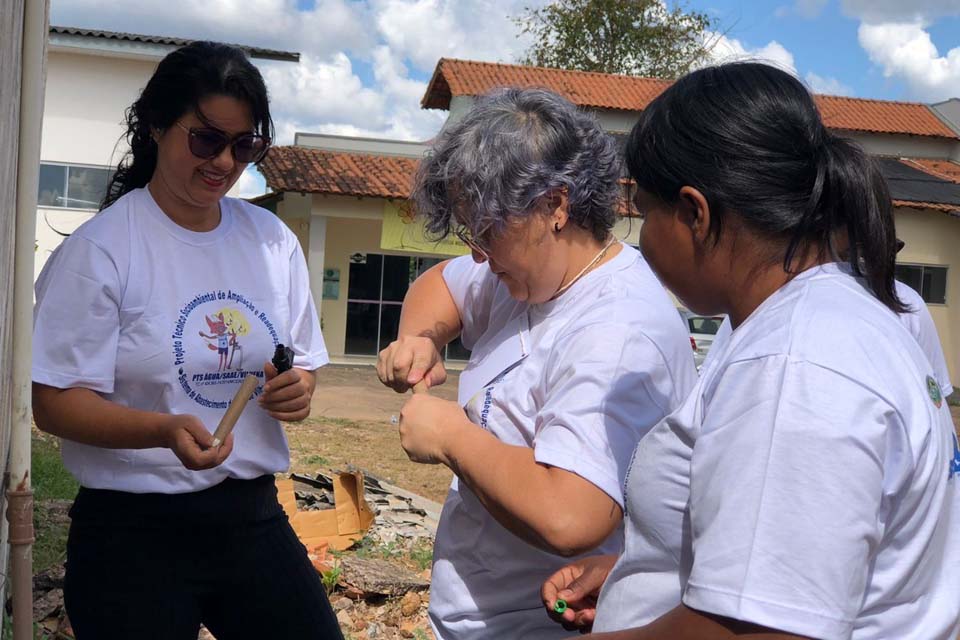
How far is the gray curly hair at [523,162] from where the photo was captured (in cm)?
188

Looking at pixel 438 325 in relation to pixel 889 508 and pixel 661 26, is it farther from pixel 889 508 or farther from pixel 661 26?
pixel 661 26

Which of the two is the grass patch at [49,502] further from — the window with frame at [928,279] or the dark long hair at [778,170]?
the window with frame at [928,279]

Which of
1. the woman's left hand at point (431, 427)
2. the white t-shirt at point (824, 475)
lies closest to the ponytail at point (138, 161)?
the woman's left hand at point (431, 427)

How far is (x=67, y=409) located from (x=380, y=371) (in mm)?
669

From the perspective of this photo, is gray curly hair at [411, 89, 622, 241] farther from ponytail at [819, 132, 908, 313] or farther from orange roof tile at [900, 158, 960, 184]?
orange roof tile at [900, 158, 960, 184]

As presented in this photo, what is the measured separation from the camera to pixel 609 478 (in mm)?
1631

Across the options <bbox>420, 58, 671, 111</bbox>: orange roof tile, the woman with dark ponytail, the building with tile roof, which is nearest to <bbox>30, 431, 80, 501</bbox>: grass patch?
the woman with dark ponytail

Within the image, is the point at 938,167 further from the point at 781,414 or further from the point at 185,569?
the point at 781,414

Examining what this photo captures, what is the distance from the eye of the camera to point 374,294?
20.3 metres

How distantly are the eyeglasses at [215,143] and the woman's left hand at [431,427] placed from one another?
3.00ft

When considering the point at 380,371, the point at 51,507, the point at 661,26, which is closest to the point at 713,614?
the point at 380,371

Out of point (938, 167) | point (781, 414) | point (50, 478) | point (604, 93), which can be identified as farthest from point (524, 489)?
point (938, 167)

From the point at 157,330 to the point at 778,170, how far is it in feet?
4.87

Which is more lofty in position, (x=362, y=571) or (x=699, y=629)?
(x=699, y=629)
